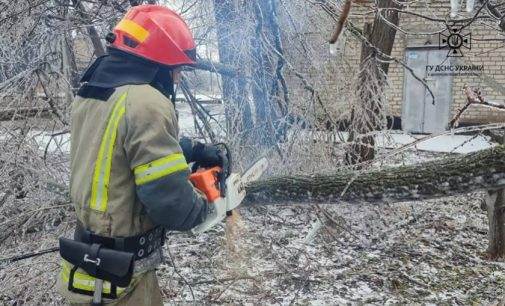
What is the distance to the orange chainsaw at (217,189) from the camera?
1989 mm

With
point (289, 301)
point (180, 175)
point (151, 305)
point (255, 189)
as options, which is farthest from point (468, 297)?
point (180, 175)

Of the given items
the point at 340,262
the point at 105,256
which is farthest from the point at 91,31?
the point at 340,262

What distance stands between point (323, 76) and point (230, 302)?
253cm

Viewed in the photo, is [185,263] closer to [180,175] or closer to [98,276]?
[98,276]

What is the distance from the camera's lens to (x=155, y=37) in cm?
188

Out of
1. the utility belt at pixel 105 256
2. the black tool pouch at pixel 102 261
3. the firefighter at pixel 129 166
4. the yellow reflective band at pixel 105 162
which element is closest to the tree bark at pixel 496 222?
the firefighter at pixel 129 166

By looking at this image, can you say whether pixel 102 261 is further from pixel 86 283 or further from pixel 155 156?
pixel 155 156

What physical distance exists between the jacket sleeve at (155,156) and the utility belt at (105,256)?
233 mm

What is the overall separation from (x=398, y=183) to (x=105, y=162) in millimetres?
A: 1588

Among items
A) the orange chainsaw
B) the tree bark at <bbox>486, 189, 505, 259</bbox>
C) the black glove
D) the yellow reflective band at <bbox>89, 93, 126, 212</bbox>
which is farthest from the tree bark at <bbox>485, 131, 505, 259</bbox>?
the yellow reflective band at <bbox>89, 93, 126, 212</bbox>

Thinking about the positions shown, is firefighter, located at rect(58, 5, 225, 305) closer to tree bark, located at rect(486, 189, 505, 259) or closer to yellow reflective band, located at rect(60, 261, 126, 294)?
yellow reflective band, located at rect(60, 261, 126, 294)

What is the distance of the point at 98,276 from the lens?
1909mm

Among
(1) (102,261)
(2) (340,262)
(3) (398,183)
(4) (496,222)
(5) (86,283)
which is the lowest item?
(2) (340,262)

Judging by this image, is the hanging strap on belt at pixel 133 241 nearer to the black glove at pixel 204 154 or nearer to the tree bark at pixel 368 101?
the black glove at pixel 204 154
